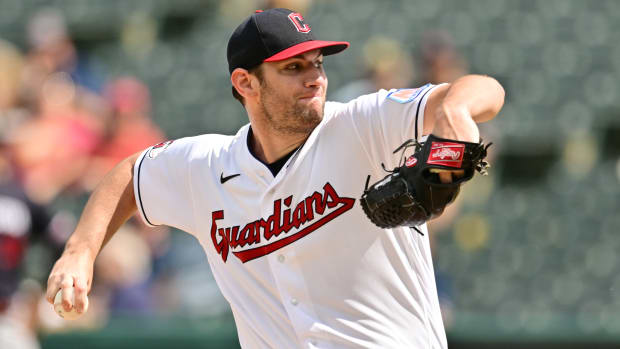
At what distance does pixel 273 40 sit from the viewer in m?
3.25

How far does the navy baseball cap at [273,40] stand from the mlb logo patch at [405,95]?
1.06 feet

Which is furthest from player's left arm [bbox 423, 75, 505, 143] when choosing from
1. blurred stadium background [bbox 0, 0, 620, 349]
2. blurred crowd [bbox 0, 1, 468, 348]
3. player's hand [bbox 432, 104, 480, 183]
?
blurred crowd [bbox 0, 1, 468, 348]

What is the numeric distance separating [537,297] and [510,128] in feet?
5.45

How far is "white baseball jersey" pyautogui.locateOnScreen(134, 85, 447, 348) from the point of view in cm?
312

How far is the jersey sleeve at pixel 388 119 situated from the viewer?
2.92 metres

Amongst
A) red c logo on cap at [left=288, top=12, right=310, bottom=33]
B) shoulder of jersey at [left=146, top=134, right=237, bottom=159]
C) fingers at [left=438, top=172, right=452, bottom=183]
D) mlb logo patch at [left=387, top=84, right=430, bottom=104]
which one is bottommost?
shoulder of jersey at [left=146, top=134, right=237, bottom=159]

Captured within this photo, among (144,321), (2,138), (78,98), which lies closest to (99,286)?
(144,321)

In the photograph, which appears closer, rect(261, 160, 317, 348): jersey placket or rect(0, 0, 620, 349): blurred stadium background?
rect(261, 160, 317, 348): jersey placket

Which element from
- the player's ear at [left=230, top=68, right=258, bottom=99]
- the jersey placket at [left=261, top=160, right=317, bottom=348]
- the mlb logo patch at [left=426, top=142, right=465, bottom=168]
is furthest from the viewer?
the player's ear at [left=230, top=68, right=258, bottom=99]

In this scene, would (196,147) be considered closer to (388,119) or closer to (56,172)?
(388,119)

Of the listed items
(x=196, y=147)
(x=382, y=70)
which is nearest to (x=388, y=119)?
(x=196, y=147)

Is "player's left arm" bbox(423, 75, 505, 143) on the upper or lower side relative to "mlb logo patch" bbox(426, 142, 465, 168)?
upper

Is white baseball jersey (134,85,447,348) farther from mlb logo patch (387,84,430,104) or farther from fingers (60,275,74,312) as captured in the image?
fingers (60,275,74,312)

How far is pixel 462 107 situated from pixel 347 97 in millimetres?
4223
